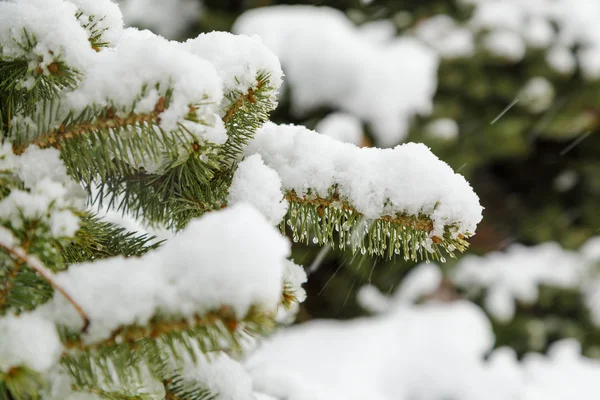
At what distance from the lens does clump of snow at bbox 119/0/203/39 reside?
292cm

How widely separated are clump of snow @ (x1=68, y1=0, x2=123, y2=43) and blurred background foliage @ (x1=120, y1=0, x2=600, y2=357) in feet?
6.43

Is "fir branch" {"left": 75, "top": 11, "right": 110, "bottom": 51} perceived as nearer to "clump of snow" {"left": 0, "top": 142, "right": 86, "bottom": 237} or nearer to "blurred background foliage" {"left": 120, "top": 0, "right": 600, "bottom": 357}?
"clump of snow" {"left": 0, "top": 142, "right": 86, "bottom": 237}

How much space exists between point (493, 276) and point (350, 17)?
2.05m

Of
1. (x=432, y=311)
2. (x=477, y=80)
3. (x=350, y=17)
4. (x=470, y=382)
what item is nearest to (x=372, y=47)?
(x=350, y=17)

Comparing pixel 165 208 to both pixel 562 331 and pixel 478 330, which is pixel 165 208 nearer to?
pixel 478 330

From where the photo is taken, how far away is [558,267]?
345 centimetres

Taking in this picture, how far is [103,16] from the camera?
70cm

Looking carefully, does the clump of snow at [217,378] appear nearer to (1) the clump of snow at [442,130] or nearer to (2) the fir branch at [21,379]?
(2) the fir branch at [21,379]

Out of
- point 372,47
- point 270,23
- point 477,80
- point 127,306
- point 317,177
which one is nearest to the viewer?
point 127,306

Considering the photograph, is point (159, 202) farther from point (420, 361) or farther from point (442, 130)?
point (442, 130)

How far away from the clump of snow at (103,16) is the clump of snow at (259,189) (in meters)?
0.30

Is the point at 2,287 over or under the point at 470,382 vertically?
over

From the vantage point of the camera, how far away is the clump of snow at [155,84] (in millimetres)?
516

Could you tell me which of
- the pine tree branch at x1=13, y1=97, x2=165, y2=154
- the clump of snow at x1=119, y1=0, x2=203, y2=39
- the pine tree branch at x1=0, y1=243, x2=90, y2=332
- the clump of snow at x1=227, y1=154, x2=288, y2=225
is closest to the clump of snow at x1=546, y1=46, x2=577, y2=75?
the clump of snow at x1=119, y1=0, x2=203, y2=39
